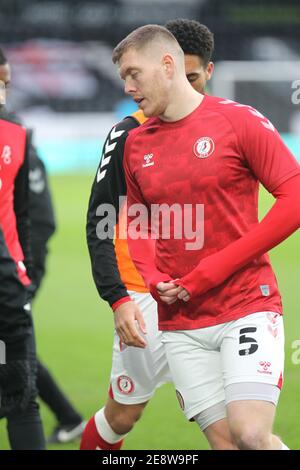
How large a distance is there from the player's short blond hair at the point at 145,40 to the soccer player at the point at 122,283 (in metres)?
0.43

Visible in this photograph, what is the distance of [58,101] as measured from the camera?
2788 centimetres

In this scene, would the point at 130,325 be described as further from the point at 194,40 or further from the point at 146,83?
the point at 194,40

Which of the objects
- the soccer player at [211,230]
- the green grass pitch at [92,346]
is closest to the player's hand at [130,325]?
the soccer player at [211,230]

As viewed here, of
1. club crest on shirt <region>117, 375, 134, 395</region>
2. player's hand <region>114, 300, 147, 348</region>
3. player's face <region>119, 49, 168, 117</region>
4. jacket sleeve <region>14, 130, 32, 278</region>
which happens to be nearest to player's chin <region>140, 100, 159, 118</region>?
player's face <region>119, 49, 168, 117</region>

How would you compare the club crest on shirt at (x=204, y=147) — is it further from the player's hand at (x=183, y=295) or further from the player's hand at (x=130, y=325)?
the player's hand at (x=130, y=325)

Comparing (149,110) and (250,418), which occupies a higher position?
(149,110)

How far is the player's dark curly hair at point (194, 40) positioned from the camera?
4402 millimetres

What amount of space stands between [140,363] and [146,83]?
1374mm

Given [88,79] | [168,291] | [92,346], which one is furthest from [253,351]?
[88,79]

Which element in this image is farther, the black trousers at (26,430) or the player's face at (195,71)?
the player's face at (195,71)

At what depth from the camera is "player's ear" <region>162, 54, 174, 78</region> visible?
3811mm

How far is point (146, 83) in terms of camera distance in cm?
378

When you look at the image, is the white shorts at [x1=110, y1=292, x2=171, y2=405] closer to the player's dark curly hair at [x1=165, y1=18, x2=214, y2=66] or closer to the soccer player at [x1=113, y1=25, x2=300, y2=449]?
the soccer player at [x1=113, y1=25, x2=300, y2=449]
